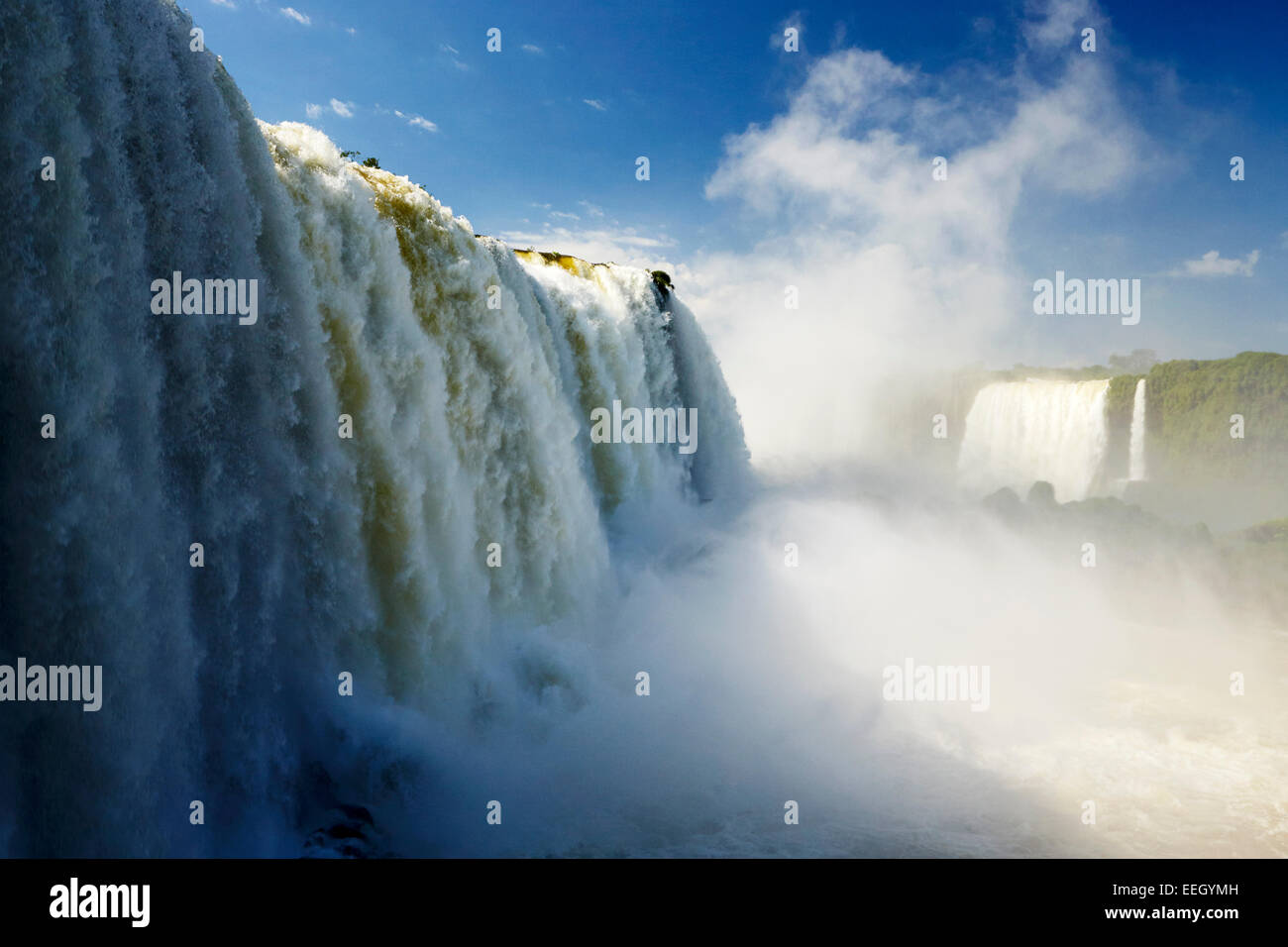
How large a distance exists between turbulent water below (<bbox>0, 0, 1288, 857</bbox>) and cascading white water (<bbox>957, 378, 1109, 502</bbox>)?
17790 millimetres

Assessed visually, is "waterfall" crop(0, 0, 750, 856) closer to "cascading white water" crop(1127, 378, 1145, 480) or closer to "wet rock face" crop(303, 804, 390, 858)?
"wet rock face" crop(303, 804, 390, 858)

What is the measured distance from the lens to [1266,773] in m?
8.56

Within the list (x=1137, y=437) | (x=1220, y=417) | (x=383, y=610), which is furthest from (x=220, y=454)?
(x=1220, y=417)

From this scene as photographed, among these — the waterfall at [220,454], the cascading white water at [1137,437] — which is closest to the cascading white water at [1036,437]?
the cascading white water at [1137,437]

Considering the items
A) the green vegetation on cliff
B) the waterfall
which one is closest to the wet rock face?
the waterfall

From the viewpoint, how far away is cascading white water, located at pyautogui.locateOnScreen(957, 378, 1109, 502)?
29781mm

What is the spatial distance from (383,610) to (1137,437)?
32.2 meters

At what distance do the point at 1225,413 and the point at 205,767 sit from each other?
36.5 m

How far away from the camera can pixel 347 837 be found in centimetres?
586

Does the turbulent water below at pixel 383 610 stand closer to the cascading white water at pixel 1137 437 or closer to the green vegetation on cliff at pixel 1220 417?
the cascading white water at pixel 1137 437

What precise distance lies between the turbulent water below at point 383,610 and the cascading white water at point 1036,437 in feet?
58.4

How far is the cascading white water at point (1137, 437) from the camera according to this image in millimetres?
29016

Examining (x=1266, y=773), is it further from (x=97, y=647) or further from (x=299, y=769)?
(x=97, y=647)
